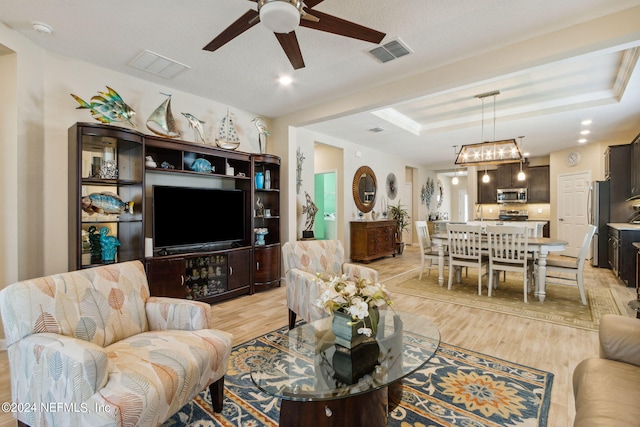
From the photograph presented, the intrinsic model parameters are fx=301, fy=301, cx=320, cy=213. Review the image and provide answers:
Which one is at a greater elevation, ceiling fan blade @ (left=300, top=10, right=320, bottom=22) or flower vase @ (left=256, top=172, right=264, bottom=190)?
ceiling fan blade @ (left=300, top=10, right=320, bottom=22)

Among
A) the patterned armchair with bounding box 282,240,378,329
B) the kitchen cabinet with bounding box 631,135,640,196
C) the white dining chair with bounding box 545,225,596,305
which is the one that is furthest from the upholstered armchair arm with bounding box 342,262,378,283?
the kitchen cabinet with bounding box 631,135,640,196

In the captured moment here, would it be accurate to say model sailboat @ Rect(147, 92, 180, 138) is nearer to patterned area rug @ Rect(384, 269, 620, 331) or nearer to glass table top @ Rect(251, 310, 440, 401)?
glass table top @ Rect(251, 310, 440, 401)

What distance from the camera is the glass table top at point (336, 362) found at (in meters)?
1.31

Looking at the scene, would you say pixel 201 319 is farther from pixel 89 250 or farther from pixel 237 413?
pixel 89 250

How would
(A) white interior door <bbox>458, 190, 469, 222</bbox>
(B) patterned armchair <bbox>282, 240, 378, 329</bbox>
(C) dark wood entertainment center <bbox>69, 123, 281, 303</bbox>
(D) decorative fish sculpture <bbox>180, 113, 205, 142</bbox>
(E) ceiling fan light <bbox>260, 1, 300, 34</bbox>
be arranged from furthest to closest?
(A) white interior door <bbox>458, 190, 469, 222</bbox>
(D) decorative fish sculpture <bbox>180, 113, 205, 142</bbox>
(C) dark wood entertainment center <bbox>69, 123, 281, 303</bbox>
(B) patterned armchair <bbox>282, 240, 378, 329</bbox>
(E) ceiling fan light <bbox>260, 1, 300, 34</bbox>

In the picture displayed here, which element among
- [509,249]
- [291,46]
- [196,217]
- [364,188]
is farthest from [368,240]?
[291,46]

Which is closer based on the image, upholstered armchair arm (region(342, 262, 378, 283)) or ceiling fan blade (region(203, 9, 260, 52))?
ceiling fan blade (region(203, 9, 260, 52))

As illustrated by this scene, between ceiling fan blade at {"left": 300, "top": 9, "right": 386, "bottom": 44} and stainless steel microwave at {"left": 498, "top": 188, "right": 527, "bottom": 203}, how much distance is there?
8.20m

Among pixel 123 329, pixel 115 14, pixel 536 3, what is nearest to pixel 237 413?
pixel 123 329

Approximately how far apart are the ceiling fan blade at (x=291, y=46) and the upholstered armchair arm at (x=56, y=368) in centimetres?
204

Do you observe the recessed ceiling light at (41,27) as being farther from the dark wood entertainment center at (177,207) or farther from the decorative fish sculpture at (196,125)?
the decorative fish sculpture at (196,125)

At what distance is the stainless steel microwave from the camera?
842 cm

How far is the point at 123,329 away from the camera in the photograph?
5.98ft

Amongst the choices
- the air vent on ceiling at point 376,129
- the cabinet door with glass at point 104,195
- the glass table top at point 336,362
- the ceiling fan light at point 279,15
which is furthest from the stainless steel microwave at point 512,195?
the cabinet door with glass at point 104,195
